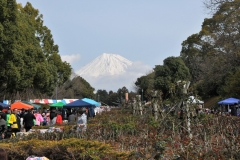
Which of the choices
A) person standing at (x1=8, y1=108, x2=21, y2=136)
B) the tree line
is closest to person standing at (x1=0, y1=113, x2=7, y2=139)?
person standing at (x1=8, y1=108, x2=21, y2=136)

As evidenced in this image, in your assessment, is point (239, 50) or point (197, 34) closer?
point (239, 50)

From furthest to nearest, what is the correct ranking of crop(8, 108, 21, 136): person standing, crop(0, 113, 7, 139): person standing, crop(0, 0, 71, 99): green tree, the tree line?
crop(0, 0, 71, 99): green tree < the tree line < crop(8, 108, 21, 136): person standing < crop(0, 113, 7, 139): person standing

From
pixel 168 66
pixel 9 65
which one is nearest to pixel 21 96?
pixel 9 65

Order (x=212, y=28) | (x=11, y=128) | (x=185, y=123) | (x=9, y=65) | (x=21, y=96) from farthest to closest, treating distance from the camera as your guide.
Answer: (x=212, y=28)
(x=21, y=96)
(x=9, y=65)
(x=11, y=128)
(x=185, y=123)

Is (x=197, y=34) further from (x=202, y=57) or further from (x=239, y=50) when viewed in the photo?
(x=239, y=50)

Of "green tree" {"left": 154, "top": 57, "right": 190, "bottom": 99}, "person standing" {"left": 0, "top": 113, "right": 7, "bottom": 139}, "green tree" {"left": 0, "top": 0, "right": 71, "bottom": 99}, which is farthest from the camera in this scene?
"green tree" {"left": 154, "top": 57, "right": 190, "bottom": 99}

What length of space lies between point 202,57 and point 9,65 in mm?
29039

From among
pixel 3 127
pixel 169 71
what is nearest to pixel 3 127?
pixel 3 127

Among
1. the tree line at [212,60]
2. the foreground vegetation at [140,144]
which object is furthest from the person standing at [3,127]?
the tree line at [212,60]

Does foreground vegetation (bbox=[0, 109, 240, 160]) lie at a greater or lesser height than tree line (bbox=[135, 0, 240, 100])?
lesser

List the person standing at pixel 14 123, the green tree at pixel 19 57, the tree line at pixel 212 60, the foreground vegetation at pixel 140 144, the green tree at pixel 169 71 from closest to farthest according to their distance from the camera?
1. the foreground vegetation at pixel 140 144
2. the person standing at pixel 14 123
3. the tree line at pixel 212 60
4. the green tree at pixel 19 57
5. the green tree at pixel 169 71

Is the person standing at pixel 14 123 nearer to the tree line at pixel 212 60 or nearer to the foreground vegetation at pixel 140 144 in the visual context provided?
the foreground vegetation at pixel 140 144

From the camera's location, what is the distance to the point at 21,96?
4562cm

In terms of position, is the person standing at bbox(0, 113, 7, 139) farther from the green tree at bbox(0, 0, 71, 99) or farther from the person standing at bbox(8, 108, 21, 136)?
the green tree at bbox(0, 0, 71, 99)
